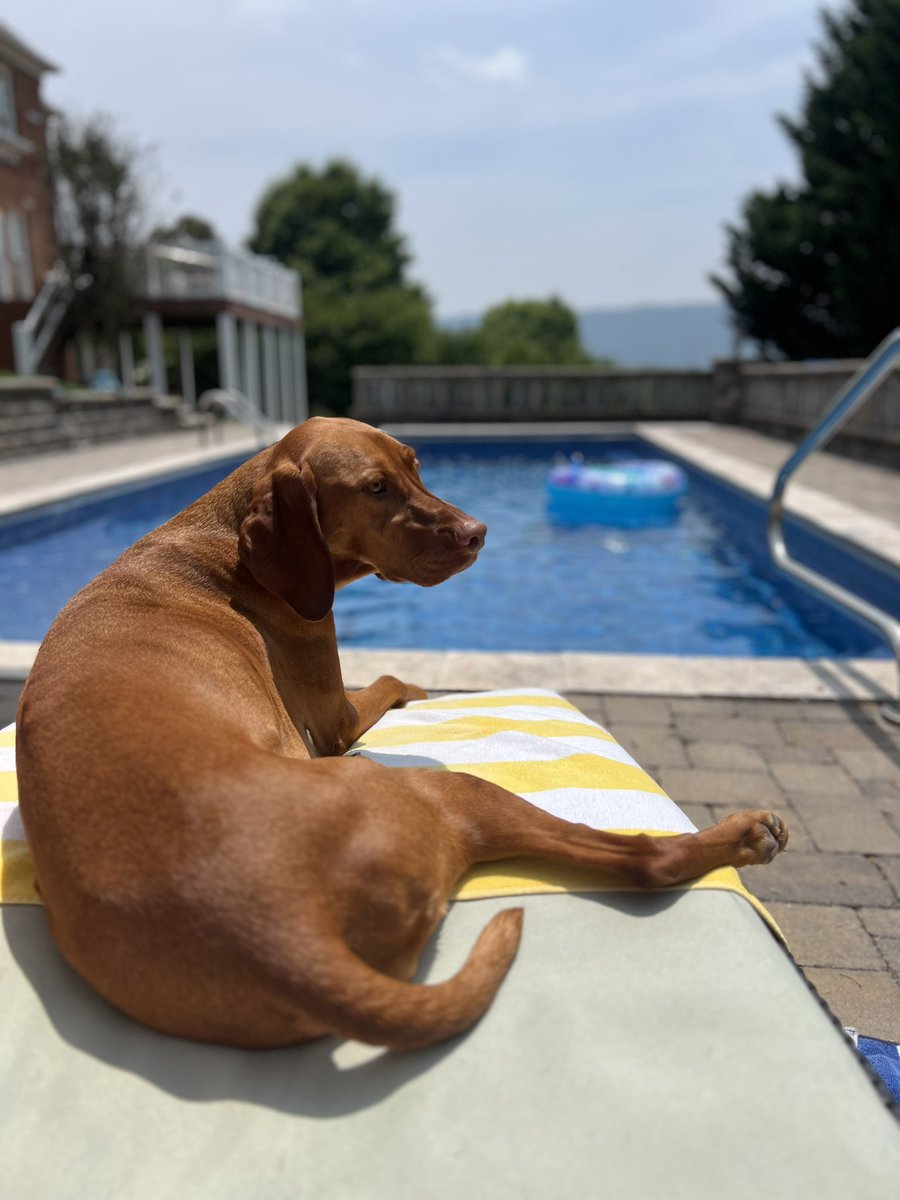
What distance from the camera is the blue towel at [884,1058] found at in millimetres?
1966

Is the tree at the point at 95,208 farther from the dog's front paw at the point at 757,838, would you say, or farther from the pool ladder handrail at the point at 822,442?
the dog's front paw at the point at 757,838

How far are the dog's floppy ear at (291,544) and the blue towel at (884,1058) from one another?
4.92 ft

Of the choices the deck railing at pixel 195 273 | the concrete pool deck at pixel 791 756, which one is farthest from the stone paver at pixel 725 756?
the deck railing at pixel 195 273

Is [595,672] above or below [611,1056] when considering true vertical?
below

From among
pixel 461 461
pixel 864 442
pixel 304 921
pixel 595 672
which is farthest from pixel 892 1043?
pixel 461 461

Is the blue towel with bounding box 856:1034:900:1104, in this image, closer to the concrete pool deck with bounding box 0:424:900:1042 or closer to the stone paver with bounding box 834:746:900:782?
the concrete pool deck with bounding box 0:424:900:1042

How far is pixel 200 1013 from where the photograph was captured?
1503mm

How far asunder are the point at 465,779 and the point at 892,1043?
111 cm

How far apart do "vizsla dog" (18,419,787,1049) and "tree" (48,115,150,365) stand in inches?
896

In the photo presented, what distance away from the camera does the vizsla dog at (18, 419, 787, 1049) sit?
145 centimetres

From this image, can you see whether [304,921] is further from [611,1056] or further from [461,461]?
[461,461]

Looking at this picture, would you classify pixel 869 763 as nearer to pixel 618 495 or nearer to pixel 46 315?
pixel 618 495

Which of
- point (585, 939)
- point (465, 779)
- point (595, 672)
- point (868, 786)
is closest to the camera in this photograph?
point (585, 939)

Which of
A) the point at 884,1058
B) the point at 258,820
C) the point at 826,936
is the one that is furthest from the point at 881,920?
the point at 258,820
